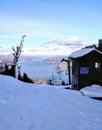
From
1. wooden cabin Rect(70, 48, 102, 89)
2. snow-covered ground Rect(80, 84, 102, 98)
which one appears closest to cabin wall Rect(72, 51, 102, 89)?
wooden cabin Rect(70, 48, 102, 89)

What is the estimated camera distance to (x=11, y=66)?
27.4 metres

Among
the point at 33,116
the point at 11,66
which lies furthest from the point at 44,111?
the point at 11,66

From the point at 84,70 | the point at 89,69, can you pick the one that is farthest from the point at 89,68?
the point at 84,70

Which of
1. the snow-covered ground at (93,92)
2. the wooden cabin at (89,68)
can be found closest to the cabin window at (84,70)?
the wooden cabin at (89,68)

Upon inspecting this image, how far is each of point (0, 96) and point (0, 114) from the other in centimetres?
289

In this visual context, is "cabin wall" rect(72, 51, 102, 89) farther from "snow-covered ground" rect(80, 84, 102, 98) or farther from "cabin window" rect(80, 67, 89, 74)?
"snow-covered ground" rect(80, 84, 102, 98)

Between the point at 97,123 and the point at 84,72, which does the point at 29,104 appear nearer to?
the point at 97,123

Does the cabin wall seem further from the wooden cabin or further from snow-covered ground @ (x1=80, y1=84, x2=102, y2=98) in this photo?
snow-covered ground @ (x1=80, y1=84, x2=102, y2=98)

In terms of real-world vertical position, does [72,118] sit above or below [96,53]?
below

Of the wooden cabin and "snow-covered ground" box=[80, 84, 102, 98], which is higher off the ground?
the wooden cabin

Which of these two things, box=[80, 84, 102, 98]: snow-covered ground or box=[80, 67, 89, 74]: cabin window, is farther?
box=[80, 67, 89, 74]: cabin window

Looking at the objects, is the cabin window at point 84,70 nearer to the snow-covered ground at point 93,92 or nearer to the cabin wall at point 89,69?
the cabin wall at point 89,69

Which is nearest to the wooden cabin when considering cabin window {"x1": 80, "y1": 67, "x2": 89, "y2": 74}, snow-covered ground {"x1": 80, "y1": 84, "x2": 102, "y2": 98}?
cabin window {"x1": 80, "y1": 67, "x2": 89, "y2": 74}

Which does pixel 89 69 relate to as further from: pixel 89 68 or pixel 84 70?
pixel 84 70
